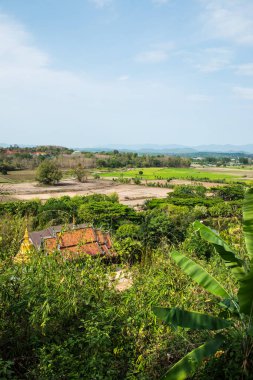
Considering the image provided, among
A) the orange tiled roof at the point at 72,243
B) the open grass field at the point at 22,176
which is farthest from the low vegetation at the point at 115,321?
the open grass field at the point at 22,176

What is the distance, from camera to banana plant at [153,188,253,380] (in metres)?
3.11

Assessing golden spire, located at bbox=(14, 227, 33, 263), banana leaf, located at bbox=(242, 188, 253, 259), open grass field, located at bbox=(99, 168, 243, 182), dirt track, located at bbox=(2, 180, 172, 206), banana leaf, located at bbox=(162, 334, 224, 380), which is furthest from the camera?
open grass field, located at bbox=(99, 168, 243, 182)

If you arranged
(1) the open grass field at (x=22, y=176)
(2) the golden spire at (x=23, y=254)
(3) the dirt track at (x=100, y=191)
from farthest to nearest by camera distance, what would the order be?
(1) the open grass field at (x=22, y=176), (3) the dirt track at (x=100, y=191), (2) the golden spire at (x=23, y=254)

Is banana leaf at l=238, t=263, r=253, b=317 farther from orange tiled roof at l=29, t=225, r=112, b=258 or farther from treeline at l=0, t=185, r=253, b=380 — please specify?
orange tiled roof at l=29, t=225, r=112, b=258

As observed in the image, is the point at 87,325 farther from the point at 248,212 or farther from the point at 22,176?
the point at 22,176

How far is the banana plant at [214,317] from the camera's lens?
122 inches

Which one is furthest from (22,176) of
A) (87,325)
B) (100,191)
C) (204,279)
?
(204,279)

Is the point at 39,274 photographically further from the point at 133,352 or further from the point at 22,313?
the point at 133,352

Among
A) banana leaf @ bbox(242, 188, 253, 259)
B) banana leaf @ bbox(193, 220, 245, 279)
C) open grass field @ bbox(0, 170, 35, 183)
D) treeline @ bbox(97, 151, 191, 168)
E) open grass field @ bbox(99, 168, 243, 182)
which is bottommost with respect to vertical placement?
open grass field @ bbox(99, 168, 243, 182)

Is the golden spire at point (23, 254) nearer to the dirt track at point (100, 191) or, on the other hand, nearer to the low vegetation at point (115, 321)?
the low vegetation at point (115, 321)

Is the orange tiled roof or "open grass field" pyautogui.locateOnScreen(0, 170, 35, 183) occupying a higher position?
the orange tiled roof

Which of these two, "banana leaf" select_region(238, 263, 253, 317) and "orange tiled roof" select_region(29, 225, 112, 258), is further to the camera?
"orange tiled roof" select_region(29, 225, 112, 258)

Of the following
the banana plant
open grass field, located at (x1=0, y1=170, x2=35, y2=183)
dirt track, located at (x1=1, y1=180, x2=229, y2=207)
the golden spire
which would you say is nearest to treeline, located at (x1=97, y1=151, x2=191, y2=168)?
open grass field, located at (x1=0, y1=170, x2=35, y2=183)

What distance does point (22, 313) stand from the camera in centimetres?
362
